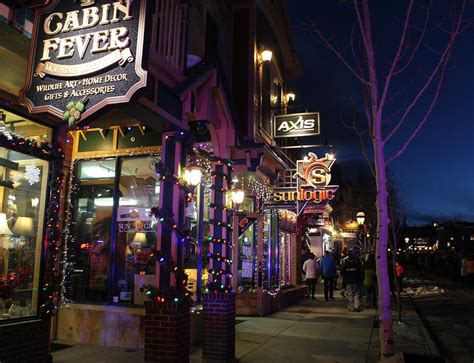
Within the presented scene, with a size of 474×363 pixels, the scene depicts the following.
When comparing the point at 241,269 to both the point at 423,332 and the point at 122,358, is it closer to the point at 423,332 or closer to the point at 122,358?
the point at 423,332

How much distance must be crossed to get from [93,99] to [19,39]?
5.12 feet

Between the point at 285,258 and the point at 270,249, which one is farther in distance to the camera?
the point at 285,258

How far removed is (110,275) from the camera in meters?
8.79

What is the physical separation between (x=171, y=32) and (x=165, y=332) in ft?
14.6

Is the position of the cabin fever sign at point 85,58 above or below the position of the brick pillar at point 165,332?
above

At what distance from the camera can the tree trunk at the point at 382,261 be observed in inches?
251

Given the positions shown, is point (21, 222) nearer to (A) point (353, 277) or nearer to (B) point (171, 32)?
(B) point (171, 32)

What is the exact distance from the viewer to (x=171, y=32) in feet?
23.2

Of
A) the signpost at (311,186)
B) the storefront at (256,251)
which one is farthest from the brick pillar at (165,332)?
the signpost at (311,186)

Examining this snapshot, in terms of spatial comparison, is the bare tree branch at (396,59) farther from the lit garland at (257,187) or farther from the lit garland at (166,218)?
the lit garland at (257,187)

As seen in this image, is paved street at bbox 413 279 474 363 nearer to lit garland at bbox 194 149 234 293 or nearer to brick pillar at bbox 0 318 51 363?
lit garland at bbox 194 149 234 293

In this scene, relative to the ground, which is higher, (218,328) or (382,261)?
(382,261)

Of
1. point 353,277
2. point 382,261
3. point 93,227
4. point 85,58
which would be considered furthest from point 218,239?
point 353,277

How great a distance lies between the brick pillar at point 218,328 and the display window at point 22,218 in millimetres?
2741
